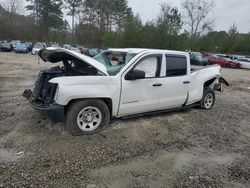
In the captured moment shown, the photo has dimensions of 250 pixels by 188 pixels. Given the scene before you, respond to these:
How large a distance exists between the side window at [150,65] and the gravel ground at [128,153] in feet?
3.65

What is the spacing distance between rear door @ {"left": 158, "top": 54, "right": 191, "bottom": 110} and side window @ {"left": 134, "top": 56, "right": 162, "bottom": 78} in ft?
0.63

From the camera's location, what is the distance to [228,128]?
596cm

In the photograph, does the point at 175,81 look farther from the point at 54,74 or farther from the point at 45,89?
the point at 45,89

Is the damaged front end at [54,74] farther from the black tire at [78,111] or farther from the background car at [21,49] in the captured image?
the background car at [21,49]

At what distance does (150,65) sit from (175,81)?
817 millimetres

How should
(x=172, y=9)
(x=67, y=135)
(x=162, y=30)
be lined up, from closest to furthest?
(x=67, y=135) → (x=162, y=30) → (x=172, y=9)

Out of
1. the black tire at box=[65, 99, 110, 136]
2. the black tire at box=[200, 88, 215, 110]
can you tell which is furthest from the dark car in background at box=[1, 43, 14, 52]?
the black tire at box=[65, 99, 110, 136]

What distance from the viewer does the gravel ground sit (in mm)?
3527

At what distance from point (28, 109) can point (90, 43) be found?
49900mm

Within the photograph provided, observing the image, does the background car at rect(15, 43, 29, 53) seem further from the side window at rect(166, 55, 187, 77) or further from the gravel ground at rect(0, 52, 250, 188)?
the side window at rect(166, 55, 187, 77)

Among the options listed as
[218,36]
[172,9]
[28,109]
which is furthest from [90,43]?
[28,109]

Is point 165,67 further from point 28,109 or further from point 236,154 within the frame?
point 28,109

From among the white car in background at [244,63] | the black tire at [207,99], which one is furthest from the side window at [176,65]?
the white car in background at [244,63]

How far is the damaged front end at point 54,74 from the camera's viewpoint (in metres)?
4.59
